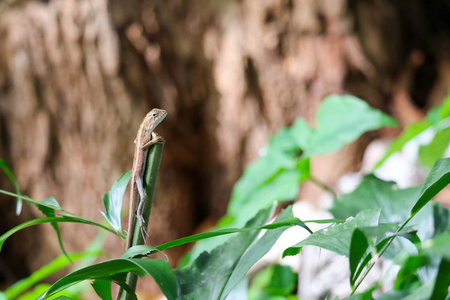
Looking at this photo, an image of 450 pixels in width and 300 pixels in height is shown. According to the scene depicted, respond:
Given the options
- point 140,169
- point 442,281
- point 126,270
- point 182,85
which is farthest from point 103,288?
point 182,85

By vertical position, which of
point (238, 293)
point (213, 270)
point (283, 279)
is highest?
point (213, 270)

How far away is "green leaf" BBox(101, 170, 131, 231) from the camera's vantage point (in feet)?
1.60

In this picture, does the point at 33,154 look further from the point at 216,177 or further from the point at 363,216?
the point at 363,216

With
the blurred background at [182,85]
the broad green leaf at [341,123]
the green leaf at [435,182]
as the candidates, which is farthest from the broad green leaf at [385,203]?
the blurred background at [182,85]

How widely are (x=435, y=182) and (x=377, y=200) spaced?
0.31 m

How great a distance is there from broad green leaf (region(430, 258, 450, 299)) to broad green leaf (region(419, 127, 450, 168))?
599mm

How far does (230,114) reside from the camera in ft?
7.88

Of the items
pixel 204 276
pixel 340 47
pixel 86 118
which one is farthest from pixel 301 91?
pixel 204 276

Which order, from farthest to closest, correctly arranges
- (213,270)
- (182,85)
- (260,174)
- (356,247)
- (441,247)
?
(182,85) < (260,174) < (213,270) < (356,247) < (441,247)

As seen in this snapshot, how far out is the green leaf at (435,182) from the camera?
0.38m

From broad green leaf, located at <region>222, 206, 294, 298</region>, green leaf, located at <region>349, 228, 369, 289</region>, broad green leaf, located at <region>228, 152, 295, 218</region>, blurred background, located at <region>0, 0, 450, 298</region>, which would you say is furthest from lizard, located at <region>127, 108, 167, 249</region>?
blurred background, located at <region>0, 0, 450, 298</region>

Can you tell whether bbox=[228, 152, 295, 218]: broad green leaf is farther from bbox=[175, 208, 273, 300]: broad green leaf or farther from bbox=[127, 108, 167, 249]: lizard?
bbox=[175, 208, 273, 300]: broad green leaf

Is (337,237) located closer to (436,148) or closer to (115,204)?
(115,204)

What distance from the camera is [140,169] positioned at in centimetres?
57
